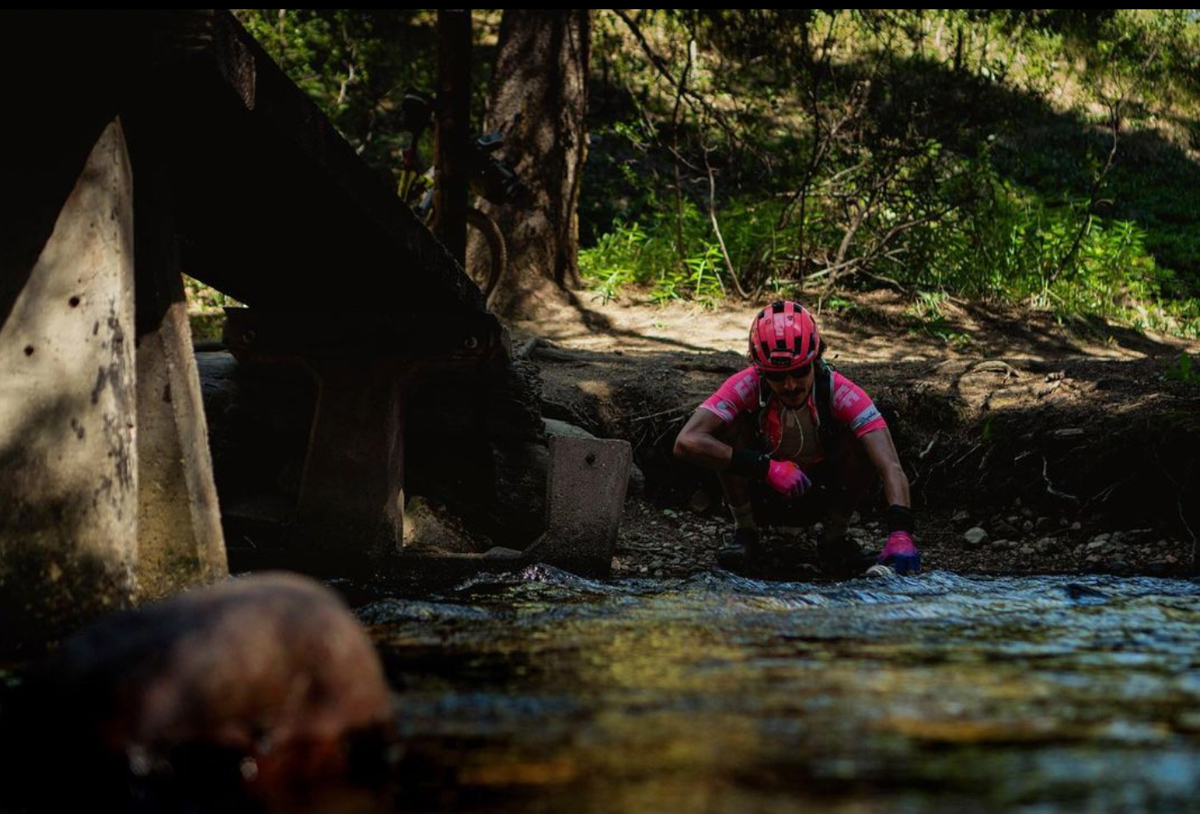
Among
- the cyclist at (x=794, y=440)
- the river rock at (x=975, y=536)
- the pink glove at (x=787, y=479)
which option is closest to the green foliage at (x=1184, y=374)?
the river rock at (x=975, y=536)

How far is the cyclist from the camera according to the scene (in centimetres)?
642

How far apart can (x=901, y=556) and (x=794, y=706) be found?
3387 millimetres

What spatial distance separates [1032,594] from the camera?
5.05 meters

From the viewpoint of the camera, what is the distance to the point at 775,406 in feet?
22.4

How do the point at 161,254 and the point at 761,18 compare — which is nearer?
the point at 161,254

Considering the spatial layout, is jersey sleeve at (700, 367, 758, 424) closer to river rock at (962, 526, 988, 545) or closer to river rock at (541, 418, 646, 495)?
river rock at (541, 418, 646, 495)

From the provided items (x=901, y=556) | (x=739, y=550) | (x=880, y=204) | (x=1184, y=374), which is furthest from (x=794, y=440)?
(x=880, y=204)

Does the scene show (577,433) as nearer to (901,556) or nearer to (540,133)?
(901,556)

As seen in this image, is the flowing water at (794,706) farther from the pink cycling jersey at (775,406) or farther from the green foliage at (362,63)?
the green foliage at (362,63)

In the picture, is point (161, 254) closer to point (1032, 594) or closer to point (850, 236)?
point (1032, 594)

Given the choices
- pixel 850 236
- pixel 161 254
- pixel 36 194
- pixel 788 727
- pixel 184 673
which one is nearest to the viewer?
pixel 184 673

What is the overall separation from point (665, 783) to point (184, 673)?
0.77m

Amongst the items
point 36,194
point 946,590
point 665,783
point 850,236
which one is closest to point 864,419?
point 946,590

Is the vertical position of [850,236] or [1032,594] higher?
[850,236]
